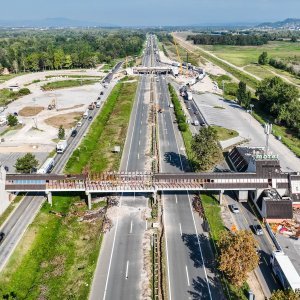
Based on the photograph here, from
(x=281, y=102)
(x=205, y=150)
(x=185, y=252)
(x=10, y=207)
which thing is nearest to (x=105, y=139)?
(x=205, y=150)

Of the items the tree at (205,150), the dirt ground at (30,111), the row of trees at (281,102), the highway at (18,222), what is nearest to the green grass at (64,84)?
the dirt ground at (30,111)

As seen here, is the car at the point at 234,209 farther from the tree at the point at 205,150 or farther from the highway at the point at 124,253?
the highway at the point at 124,253

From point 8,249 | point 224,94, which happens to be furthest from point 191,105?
point 8,249

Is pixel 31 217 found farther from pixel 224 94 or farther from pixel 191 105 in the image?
pixel 224 94

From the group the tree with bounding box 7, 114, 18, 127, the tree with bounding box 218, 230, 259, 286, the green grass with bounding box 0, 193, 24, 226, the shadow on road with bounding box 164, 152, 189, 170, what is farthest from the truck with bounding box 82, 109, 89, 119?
the tree with bounding box 218, 230, 259, 286

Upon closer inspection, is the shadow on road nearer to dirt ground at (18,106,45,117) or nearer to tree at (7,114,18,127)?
tree at (7,114,18,127)

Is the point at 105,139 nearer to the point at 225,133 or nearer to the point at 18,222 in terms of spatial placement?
the point at 225,133
